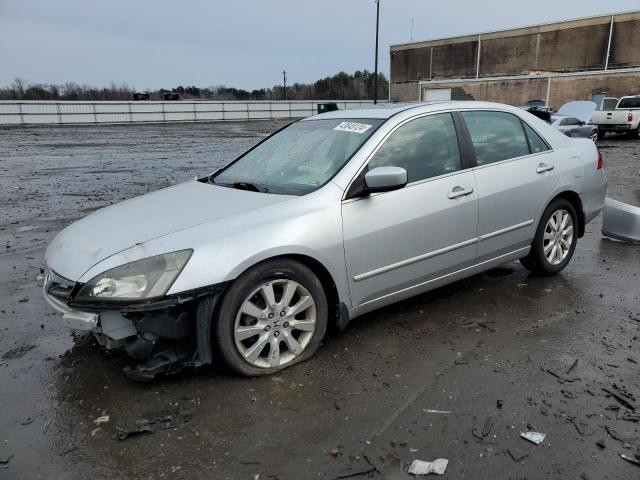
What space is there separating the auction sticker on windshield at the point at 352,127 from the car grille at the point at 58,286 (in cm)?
220

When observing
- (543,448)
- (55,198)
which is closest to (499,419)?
(543,448)

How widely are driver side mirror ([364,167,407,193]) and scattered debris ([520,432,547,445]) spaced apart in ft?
5.43

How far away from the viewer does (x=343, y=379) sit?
3.13m

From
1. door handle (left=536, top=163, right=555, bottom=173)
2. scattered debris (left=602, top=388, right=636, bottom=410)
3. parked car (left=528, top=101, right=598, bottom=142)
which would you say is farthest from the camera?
parked car (left=528, top=101, right=598, bottom=142)

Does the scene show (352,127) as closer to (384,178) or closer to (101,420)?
(384,178)

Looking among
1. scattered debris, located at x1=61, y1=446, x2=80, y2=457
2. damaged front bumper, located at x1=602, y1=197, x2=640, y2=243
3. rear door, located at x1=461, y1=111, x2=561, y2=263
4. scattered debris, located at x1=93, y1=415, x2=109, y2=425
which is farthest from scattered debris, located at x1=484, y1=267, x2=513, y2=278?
scattered debris, located at x1=61, y1=446, x2=80, y2=457

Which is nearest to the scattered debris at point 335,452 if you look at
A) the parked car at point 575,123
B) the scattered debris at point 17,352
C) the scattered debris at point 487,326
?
the scattered debris at point 487,326

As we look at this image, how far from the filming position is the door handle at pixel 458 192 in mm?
3832

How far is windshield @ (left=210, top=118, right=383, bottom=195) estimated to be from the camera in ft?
11.8

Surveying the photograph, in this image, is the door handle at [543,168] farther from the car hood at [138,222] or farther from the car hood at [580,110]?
the car hood at [580,110]

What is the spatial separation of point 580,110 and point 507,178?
19.9 meters

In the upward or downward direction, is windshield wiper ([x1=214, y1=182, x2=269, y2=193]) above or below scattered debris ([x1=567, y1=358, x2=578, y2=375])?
above

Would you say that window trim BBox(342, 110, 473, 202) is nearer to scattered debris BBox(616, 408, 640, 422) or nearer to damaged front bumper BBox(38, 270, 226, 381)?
damaged front bumper BBox(38, 270, 226, 381)

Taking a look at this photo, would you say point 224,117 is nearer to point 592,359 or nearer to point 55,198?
point 55,198
